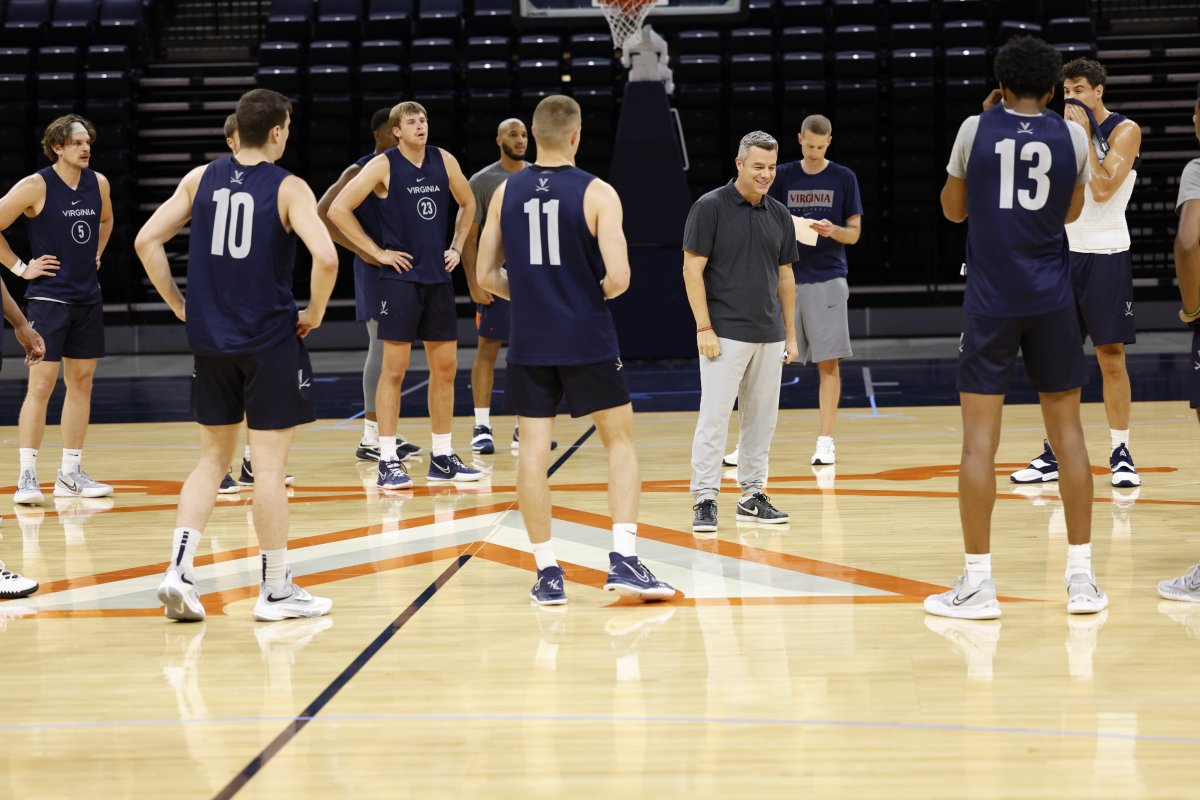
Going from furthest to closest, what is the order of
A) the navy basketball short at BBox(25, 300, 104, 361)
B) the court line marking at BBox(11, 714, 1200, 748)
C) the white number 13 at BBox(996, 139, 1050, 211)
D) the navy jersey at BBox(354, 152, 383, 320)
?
1. the navy jersey at BBox(354, 152, 383, 320)
2. the navy basketball short at BBox(25, 300, 104, 361)
3. the white number 13 at BBox(996, 139, 1050, 211)
4. the court line marking at BBox(11, 714, 1200, 748)

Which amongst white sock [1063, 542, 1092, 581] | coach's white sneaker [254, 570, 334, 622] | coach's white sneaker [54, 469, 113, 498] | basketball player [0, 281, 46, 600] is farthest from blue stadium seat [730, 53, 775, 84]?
coach's white sneaker [254, 570, 334, 622]

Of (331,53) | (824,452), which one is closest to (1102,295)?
(824,452)

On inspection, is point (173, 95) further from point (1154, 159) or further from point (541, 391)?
point (541, 391)

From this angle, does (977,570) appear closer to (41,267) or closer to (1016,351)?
(1016,351)

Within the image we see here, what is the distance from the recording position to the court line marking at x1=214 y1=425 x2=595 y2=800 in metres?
3.28

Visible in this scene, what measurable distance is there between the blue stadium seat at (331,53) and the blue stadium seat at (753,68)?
4100 millimetres

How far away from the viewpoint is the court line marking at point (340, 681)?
3.28 metres

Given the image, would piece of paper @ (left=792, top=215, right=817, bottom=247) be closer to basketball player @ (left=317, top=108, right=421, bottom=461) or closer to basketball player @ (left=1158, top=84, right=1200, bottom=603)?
basketball player @ (left=317, top=108, right=421, bottom=461)

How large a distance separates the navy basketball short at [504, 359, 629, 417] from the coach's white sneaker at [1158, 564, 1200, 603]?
1849 mm

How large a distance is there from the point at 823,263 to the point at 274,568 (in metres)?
3.74

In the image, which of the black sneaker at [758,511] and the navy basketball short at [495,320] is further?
the navy basketball short at [495,320]

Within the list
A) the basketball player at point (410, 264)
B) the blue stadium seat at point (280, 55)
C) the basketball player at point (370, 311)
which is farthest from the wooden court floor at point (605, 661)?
the blue stadium seat at point (280, 55)

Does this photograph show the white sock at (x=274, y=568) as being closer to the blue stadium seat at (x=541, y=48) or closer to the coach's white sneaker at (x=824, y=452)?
the coach's white sneaker at (x=824, y=452)

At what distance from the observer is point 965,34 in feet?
50.1
